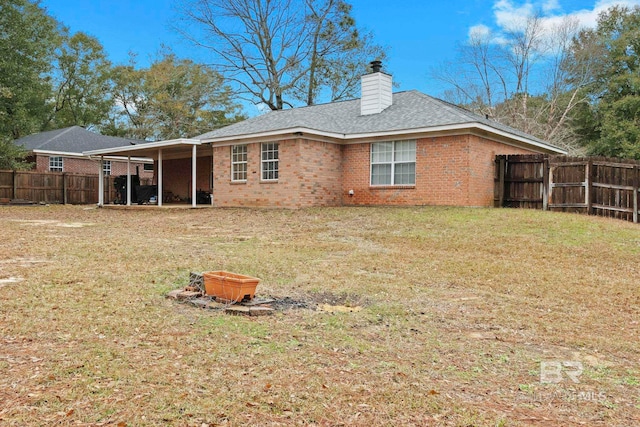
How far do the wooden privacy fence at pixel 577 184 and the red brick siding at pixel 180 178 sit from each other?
43.6 ft

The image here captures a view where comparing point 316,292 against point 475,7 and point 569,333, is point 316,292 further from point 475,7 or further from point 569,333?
point 475,7

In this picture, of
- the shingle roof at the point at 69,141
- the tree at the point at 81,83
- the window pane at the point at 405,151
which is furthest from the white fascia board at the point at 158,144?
the tree at the point at 81,83

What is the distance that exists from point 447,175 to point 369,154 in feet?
9.66

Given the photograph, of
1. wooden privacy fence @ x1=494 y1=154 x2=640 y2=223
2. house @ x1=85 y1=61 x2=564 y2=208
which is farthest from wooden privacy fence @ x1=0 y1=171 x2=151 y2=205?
wooden privacy fence @ x1=494 y1=154 x2=640 y2=223

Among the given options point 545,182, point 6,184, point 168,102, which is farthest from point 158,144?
point 168,102

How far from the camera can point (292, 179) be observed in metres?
16.9

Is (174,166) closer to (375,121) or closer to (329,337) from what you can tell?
(375,121)

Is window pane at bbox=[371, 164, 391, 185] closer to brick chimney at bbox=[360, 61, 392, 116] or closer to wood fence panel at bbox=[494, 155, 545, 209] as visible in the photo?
brick chimney at bbox=[360, 61, 392, 116]

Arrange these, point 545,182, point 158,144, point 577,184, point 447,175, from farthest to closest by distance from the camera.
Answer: point 158,144, point 447,175, point 545,182, point 577,184

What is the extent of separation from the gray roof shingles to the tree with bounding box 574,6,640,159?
15.1m

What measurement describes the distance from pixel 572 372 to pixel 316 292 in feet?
10.4

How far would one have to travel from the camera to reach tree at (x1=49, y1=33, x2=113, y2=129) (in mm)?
39844

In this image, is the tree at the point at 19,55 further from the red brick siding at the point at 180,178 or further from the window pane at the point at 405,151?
the window pane at the point at 405,151

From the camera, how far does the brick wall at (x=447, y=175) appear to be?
15492 mm
